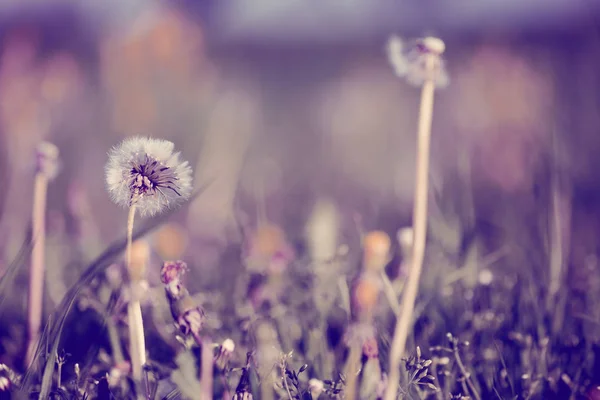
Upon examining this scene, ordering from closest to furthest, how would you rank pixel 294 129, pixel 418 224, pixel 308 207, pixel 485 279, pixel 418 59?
pixel 418 224
pixel 418 59
pixel 485 279
pixel 308 207
pixel 294 129

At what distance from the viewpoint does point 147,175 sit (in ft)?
2.92

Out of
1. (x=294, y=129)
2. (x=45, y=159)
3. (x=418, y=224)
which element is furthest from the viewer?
(x=294, y=129)

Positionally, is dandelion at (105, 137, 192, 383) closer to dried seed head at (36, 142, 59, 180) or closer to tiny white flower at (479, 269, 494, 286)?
dried seed head at (36, 142, 59, 180)

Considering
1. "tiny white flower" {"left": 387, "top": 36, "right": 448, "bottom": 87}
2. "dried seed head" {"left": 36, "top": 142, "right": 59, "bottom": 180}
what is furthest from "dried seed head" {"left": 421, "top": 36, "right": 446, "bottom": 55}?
"dried seed head" {"left": 36, "top": 142, "right": 59, "bottom": 180}

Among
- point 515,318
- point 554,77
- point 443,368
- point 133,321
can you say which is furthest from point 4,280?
point 554,77

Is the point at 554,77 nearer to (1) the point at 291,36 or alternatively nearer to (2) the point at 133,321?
(2) the point at 133,321

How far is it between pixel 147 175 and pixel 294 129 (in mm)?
4476

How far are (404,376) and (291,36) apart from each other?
804 cm

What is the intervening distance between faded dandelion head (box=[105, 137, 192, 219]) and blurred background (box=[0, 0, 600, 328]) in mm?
124

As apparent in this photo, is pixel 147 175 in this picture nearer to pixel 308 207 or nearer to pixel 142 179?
pixel 142 179

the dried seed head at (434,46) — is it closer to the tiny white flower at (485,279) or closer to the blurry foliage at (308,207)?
the blurry foliage at (308,207)

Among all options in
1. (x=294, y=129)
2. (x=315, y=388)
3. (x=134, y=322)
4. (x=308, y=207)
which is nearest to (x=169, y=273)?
(x=134, y=322)

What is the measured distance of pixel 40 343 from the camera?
0.92m

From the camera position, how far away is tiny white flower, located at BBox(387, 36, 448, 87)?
86cm
